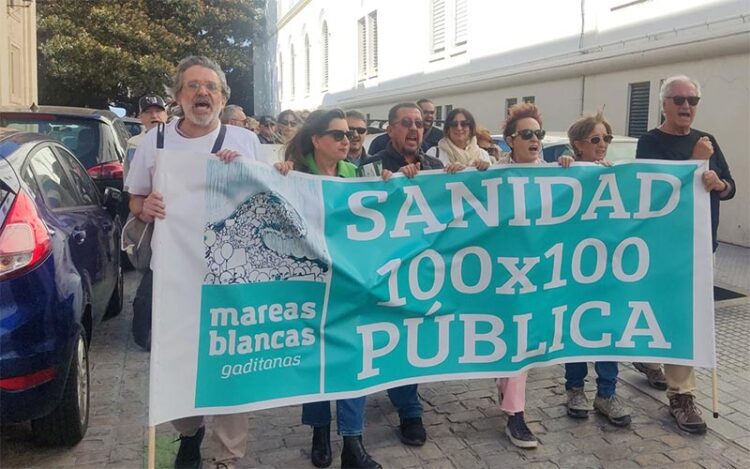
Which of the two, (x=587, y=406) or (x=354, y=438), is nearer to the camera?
(x=354, y=438)

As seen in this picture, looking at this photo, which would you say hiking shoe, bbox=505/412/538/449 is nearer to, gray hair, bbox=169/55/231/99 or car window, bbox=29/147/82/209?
gray hair, bbox=169/55/231/99

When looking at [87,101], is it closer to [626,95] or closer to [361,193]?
[626,95]

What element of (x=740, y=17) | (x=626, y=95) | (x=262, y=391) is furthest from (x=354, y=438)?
(x=626, y=95)

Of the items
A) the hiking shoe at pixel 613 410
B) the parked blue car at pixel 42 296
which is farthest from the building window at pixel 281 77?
the hiking shoe at pixel 613 410

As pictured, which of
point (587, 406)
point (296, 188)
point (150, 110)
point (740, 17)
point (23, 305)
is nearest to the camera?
point (23, 305)

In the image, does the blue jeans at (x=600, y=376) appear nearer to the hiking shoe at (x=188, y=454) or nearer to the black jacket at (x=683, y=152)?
the black jacket at (x=683, y=152)

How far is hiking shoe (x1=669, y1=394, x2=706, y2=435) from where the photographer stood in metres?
3.97

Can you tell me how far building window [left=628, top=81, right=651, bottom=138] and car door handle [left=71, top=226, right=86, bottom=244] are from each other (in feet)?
33.7

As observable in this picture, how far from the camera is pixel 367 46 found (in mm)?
27203

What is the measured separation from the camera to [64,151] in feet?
16.1

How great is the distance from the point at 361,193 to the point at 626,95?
34.2 ft

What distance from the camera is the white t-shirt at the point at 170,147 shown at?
3.41m

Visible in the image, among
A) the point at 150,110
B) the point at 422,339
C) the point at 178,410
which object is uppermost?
the point at 150,110

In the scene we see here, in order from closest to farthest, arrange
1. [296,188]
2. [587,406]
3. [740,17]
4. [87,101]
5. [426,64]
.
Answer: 1. [296,188]
2. [587,406]
3. [740,17]
4. [426,64]
5. [87,101]
